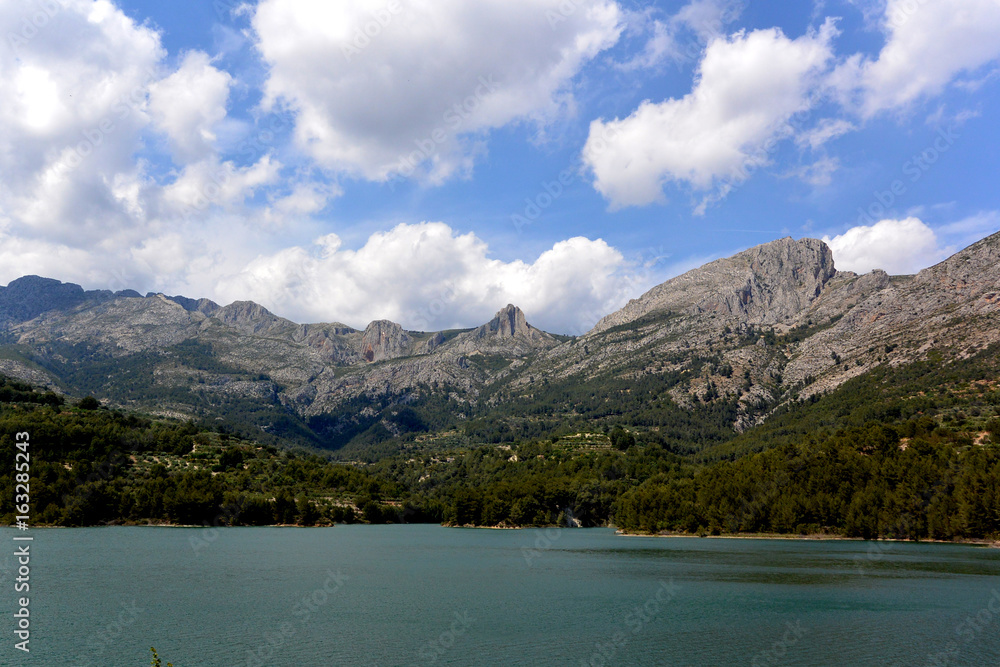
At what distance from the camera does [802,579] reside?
64500 millimetres

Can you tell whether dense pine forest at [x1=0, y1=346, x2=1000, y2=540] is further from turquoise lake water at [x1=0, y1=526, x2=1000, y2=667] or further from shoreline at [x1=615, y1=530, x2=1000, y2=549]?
turquoise lake water at [x1=0, y1=526, x2=1000, y2=667]

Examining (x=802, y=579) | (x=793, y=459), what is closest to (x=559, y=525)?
(x=793, y=459)

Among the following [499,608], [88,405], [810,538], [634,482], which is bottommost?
[810,538]

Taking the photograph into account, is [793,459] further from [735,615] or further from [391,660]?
[391,660]

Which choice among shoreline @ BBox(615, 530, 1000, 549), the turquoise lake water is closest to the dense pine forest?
shoreline @ BBox(615, 530, 1000, 549)

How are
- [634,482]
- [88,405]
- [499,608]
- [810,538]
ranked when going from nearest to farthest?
[499,608]
[810,538]
[88,405]
[634,482]

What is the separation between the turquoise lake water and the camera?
3572 cm

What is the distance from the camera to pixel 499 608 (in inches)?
1965

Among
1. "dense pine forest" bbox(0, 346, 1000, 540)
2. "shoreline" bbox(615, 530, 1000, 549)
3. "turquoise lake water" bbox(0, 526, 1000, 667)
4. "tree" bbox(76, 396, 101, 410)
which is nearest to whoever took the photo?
"turquoise lake water" bbox(0, 526, 1000, 667)

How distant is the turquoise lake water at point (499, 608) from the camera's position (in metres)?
35.7

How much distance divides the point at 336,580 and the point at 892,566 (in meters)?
64.4

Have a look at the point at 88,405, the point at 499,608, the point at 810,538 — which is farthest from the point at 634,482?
the point at 88,405

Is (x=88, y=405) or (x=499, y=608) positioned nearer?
(x=499, y=608)

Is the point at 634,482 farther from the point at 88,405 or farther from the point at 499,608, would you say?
the point at 88,405
